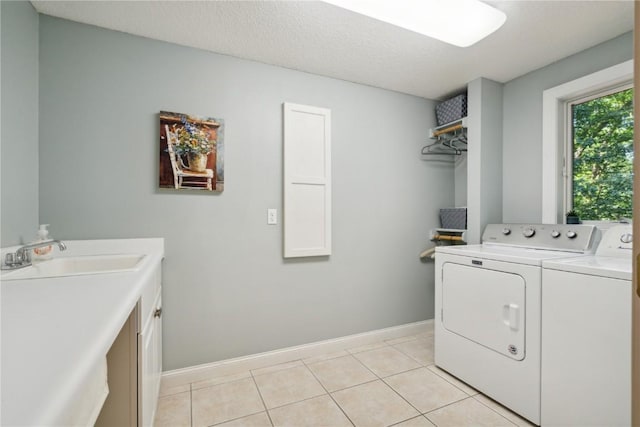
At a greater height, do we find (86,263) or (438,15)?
(438,15)

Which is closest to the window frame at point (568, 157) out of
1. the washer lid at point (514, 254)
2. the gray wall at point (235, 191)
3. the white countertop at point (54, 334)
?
the washer lid at point (514, 254)

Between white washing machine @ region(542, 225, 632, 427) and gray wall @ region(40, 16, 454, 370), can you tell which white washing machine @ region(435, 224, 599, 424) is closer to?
white washing machine @ region(542, 225, 632, 427)

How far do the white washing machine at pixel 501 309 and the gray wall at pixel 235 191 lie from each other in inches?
28.7

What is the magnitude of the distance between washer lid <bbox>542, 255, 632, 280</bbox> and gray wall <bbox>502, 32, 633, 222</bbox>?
2.76ft

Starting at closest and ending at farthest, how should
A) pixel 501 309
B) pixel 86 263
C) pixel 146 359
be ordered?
pixel 146 359 → pixel 86 263 → pixel 501 309

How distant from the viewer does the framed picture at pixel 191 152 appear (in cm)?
194

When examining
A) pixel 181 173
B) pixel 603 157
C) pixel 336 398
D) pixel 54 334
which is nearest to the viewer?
pixel 54 334

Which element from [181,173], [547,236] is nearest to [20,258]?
[181,173]

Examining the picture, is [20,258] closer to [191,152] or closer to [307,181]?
[191,152]

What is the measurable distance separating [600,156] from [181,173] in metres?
2.96

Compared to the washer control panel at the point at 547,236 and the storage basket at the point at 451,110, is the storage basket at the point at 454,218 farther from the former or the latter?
the storage basket at the point at 451,110

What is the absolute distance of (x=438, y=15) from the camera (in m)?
1.58

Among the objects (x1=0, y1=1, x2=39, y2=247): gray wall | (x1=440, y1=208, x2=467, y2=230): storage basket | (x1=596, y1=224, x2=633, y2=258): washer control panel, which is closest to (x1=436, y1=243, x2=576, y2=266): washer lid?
(x1=596, y1=224, x2=633, y2=258): washer control panel

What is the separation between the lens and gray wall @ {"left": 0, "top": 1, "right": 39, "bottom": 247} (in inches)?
54.4
